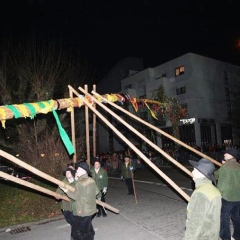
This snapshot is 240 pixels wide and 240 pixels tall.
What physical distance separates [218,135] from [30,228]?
3050 centimetres

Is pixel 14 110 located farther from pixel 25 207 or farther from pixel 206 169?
pixel 206 169

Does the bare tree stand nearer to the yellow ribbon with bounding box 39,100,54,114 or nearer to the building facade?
the yellow ribbon with bounding box 39,100,54,114

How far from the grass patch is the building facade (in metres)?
25.0

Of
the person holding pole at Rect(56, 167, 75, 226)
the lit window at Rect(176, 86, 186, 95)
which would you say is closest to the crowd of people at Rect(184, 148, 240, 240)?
the person holding pole at Rect(56, 167, 75, 226)

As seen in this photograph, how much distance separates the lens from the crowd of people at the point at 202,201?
3369 mm

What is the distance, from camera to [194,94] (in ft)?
106

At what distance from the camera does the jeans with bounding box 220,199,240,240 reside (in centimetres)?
544

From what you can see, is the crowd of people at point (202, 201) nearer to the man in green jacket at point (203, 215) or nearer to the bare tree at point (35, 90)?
the man in green jacket at point (203, 215)

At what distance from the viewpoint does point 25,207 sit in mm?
8781

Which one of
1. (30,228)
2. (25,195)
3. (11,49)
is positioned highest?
(11,49)

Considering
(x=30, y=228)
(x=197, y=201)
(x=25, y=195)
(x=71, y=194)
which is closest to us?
(x=197, y=201)

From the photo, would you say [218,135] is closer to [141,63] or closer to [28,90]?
[141,63]

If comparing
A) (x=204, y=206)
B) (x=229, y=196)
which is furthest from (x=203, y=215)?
(x=229, y=196)

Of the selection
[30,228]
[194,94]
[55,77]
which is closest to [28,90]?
[55,77]
